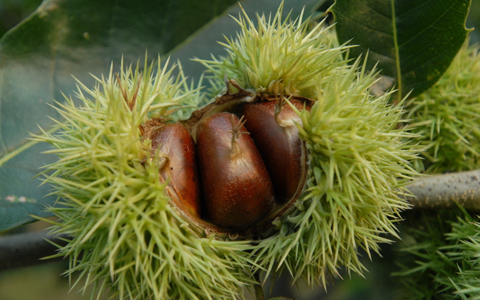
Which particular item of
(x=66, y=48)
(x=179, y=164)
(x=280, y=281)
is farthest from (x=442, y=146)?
(x=66, y=48)

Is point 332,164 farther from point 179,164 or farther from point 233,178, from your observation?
point 179,164

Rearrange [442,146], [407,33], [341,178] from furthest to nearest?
1. [442,146]
2. [407,33]
3. [341,178]

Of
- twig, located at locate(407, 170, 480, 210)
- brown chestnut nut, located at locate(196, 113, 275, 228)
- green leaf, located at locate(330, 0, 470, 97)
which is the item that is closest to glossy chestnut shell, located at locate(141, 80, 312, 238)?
brown chestnut nut, located at locate(196, 113, 275, 228)

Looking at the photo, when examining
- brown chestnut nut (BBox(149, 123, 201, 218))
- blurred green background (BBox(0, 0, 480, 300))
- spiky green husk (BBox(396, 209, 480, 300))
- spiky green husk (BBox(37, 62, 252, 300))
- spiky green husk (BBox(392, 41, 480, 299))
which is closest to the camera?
spiky green husk (BBox(37, 62, 252, 300))

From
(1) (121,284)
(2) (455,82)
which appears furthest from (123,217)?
(2) (455,82)

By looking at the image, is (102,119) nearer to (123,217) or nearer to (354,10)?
(123,217)

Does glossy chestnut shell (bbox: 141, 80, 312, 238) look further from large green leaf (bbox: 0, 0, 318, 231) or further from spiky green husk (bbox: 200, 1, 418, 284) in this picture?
large green leaf (bbox: 0, 0, 318, 231)

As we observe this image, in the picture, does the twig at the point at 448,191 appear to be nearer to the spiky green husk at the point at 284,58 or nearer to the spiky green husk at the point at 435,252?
the spiky green husk at the point at 435,252
